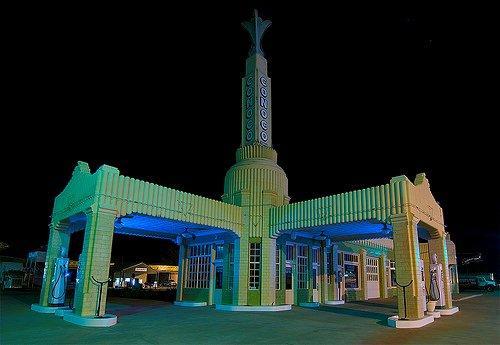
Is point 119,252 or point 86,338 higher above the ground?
point 119,252

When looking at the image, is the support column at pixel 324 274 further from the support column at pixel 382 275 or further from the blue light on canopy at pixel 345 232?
the support column at pixel 382 275

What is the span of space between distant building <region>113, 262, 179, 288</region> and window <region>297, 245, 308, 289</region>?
2976cm

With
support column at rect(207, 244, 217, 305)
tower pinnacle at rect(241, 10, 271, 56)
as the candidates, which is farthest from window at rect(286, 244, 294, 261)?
tower pinnacle at rect(241, 10, 271, 56)

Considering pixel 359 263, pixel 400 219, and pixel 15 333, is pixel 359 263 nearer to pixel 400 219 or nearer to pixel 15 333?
pixel 400 219

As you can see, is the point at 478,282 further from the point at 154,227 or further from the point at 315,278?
the point at 154,227

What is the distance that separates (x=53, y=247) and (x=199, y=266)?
8.36 metres

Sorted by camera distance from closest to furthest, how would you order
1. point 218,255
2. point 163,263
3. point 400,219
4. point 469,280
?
1. point 400,219
2. point 218,255
3. point 469,280
4. point 163,263

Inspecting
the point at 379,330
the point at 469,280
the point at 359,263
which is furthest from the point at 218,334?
the point at 469,280

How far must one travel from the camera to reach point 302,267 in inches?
877

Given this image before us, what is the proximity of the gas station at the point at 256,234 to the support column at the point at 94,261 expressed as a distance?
4 cm

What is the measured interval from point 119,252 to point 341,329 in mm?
53894

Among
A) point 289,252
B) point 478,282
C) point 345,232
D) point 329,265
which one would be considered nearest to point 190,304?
point 289,252

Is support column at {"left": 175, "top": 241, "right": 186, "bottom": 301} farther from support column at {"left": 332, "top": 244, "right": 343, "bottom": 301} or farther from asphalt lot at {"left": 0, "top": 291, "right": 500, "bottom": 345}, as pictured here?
support column at {"left": 332, "top": 244, "right": 343, "bottom": 301}

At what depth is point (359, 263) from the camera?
27734 mm
